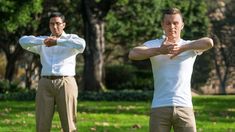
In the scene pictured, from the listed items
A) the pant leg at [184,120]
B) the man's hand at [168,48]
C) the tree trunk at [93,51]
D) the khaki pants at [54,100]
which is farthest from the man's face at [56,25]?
the tree trunk at [93,51]

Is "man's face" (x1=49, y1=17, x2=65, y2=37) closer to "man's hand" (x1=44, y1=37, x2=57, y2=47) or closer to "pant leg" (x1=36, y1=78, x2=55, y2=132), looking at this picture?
"man's hand" (x1=44, y1=37, x2=57, y2=47)

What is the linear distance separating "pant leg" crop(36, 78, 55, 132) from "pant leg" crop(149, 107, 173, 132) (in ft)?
6.56

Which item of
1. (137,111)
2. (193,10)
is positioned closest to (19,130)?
(137,111)

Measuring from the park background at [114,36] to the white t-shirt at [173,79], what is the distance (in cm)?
847

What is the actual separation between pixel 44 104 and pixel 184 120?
2.23 meters

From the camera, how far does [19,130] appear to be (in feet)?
35.7

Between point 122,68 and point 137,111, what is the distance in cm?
1908

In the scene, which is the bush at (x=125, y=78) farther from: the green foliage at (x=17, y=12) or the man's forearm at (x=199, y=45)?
the man's forearm at (x=199, y=45)

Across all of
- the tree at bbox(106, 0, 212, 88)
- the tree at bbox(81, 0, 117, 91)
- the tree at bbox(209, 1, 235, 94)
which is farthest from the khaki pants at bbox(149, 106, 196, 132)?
the tree at bbox(209, 1, 235, 94)

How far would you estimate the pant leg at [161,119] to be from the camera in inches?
A: 215

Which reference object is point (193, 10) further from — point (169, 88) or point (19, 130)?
point (169, 88)

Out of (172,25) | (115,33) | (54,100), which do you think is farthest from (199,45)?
(115,33)

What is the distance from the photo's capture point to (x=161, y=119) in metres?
5.48

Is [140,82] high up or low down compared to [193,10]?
down
